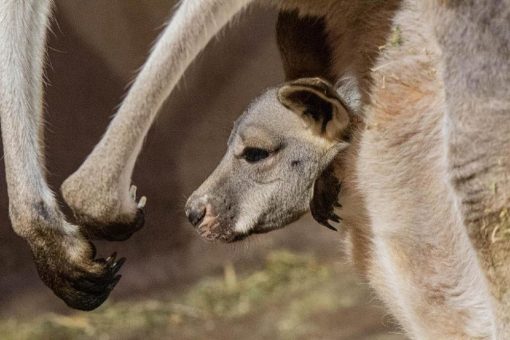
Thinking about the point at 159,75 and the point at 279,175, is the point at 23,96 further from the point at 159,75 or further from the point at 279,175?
the point at 279,175

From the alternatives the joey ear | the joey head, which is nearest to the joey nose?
the joey head

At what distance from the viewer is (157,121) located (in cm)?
476

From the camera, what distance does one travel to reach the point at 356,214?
2750 mm

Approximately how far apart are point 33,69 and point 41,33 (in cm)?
10

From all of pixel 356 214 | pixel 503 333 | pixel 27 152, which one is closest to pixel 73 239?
pixel 27 152

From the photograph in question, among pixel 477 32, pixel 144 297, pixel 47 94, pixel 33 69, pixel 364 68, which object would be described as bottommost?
pixel 144 297

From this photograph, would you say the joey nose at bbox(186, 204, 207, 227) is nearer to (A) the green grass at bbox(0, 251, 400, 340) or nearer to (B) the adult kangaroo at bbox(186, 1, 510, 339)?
(B) the adult kangaroo at bbox(186, 1, 510, 339)

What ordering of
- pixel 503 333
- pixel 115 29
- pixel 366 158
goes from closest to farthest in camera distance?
pixel 503 333 < pixel 366 158 < pixel 115 29

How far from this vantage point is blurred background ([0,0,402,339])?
453cm

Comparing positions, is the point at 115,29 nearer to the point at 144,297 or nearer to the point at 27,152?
the point at 144,297

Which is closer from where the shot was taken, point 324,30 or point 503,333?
point 503,333

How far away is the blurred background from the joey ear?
182 centimetres

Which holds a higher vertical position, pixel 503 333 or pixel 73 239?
pixel 503 333

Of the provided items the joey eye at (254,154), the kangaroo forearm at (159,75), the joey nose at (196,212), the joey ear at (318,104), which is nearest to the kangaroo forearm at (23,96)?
the kangaroo forearm at (159,75)
